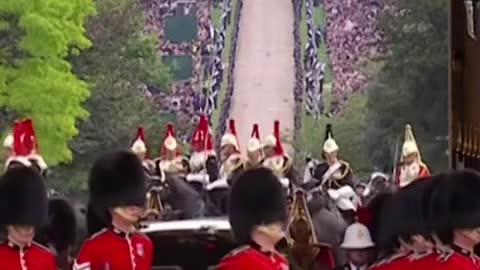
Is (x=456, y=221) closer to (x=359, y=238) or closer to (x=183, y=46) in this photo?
(x=359, y=238)

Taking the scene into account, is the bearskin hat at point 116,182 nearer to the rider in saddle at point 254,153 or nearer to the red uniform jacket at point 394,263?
the red uniform jacket at point 394,263

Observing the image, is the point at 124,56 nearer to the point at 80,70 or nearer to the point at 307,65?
the point at 80,70

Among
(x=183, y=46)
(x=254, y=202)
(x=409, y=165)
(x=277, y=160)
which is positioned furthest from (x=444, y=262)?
(x=183, y=46)

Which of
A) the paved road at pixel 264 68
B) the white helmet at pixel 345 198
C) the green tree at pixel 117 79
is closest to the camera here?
the white helmet at pixel 345 198

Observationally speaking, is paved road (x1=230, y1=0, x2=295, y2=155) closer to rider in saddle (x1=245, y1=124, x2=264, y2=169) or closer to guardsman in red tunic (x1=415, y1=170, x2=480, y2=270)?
rider in saddle (x1=245, y1=124, x2=264, y2=169)

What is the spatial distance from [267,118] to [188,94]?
1.16 meters

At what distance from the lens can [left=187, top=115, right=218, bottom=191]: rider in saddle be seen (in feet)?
34.7

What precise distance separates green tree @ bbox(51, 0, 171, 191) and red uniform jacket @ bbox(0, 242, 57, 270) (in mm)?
10058

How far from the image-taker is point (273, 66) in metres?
17.6

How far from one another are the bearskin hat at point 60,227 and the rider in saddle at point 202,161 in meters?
4.68

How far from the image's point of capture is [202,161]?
1120 cm

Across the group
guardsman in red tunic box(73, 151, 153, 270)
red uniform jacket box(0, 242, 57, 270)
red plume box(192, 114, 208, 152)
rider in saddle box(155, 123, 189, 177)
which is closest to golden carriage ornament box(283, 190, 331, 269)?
guardsman in red tunic box(73, 151, 153, 270)

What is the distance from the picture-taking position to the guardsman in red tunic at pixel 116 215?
16.3ft

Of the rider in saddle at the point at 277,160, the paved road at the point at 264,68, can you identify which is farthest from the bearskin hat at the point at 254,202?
the paved road at the point at 264,68
